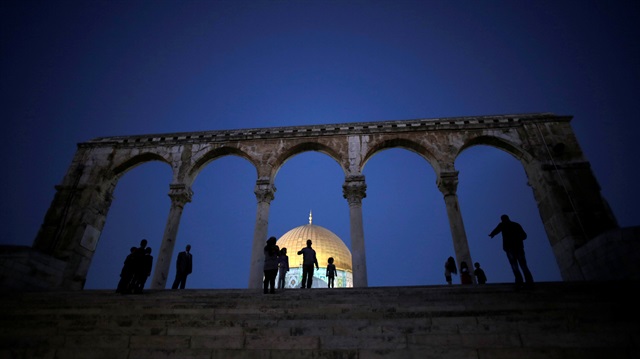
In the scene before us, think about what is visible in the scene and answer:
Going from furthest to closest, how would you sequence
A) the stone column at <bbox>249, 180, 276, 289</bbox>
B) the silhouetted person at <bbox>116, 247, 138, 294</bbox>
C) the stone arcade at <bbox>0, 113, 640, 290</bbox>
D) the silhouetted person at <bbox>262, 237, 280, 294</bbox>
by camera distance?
the stone column at <bbox>249, 180, 276, 289</bbox>
the stone arcade at <bbox>0, 113, 640, 290</bbox>
the silhouetted person at <bbox>116, 247, 138, 294</bbox>
the silhouetted person at <bbox>262, 237, 280, 294</bbox>

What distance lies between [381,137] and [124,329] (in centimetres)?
1301

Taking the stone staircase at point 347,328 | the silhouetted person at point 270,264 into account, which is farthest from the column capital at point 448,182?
the silhouetted person at point 270,264

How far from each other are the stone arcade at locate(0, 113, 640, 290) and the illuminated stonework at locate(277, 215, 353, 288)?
55.0 ft

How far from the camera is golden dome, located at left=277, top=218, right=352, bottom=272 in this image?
3325 centimetres

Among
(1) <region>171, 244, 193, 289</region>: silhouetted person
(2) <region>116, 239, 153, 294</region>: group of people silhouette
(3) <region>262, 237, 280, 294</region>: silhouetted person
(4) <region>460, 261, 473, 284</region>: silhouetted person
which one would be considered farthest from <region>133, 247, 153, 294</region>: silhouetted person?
(4) <region>460, 261, 473, 284</region>: silhouetted person

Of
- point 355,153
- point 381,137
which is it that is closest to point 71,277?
point 355,153

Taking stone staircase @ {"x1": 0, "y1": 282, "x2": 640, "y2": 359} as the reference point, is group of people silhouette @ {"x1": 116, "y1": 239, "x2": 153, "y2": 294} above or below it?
above

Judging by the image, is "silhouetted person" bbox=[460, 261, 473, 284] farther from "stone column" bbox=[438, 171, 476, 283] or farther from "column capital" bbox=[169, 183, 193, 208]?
"column capital" bbox=[169, 183, 193, 208]

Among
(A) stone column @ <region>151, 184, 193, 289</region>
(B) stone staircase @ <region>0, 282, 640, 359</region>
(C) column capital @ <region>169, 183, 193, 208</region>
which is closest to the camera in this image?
(B) stone staircase @ <region>0, 282, 640, 359</region>

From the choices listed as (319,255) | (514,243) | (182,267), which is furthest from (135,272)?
(319,255)

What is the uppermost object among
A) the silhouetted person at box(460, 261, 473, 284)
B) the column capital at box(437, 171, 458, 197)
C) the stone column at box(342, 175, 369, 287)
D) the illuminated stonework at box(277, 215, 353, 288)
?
the illuminated stonework at box(277, 215, 353, 288)

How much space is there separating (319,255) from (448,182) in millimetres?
21360

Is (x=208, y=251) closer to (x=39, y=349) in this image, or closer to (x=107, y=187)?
→ (x=107, y=187)

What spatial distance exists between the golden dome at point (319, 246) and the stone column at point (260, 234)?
1901cm
